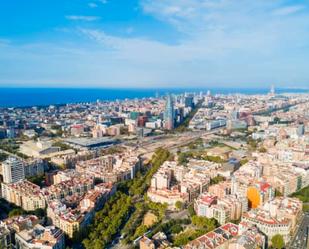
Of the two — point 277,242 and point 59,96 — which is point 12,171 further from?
point 59,96

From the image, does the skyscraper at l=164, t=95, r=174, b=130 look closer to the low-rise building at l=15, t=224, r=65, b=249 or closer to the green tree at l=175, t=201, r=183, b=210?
the green tree at l=175, t=201, r=183, b=210

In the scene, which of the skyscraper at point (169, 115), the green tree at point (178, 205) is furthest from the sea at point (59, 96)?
the green tree at point (178, 205)

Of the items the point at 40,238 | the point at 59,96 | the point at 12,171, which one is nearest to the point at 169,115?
the point at 12,171

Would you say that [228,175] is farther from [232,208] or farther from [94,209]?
[94,209]

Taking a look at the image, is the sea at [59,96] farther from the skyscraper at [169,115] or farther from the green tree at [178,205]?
the green tree at [178,205]

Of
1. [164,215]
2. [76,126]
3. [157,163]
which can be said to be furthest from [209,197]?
[76,126]

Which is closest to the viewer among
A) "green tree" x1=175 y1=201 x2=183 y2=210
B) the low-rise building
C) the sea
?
the low-rise building

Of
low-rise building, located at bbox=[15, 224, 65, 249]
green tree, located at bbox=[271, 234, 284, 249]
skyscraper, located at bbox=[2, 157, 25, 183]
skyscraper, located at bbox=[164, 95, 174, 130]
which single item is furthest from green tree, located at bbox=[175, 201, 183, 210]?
skyscraper, located at bbox=[164, 95, 174, 130]
